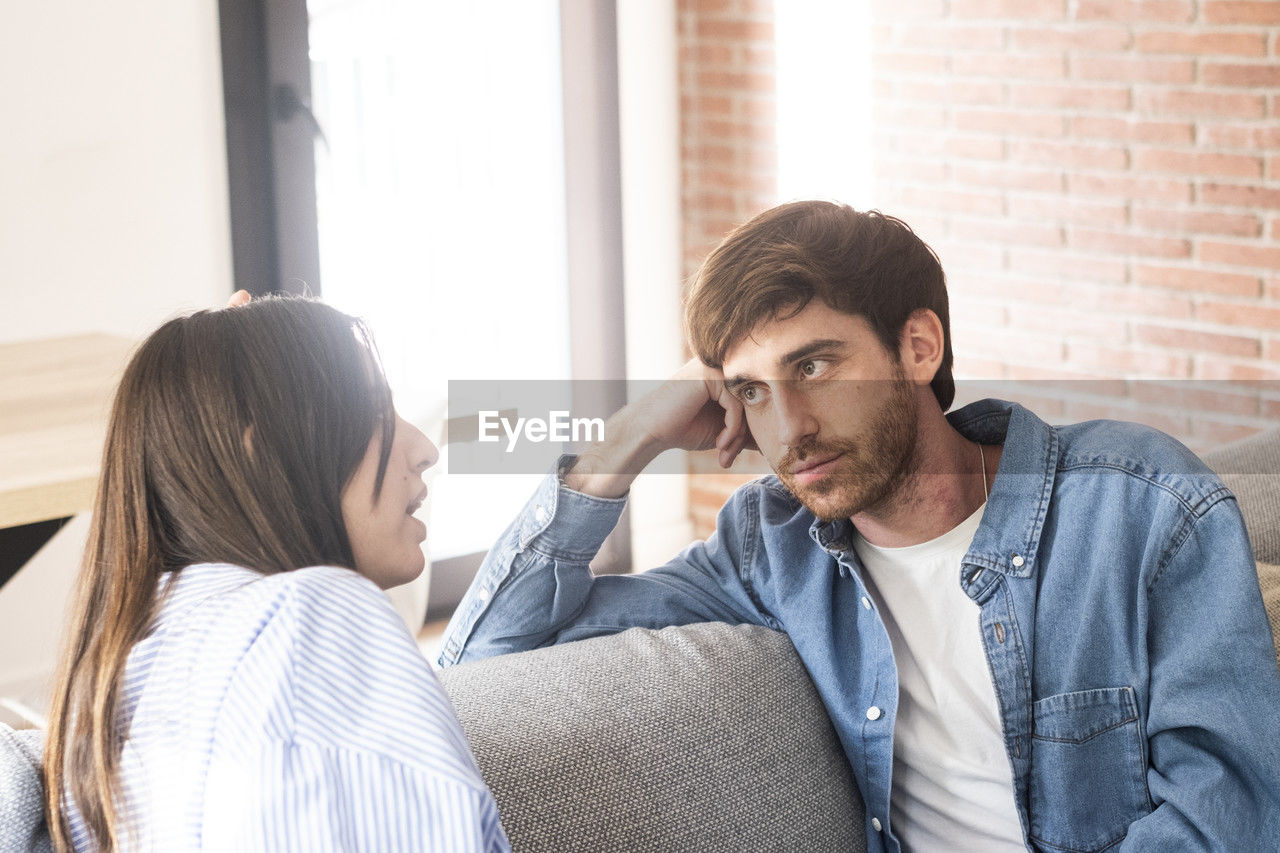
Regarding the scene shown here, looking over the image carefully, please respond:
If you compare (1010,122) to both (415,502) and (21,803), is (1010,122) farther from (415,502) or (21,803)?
(21,803)

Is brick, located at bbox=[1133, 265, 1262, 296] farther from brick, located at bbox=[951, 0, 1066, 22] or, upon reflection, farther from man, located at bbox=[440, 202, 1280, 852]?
man, located at bbox=[440, 202, 1280, 852]

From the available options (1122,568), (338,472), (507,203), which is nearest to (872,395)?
(1122,568)

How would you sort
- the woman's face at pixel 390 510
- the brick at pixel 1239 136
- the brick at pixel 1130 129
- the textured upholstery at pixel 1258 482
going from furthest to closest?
the brick at pixel 1130 129 < the brick at pixel 1239 136 < the textured upholstery at pixel 1258 482 < the woman's face at pixel 390 510

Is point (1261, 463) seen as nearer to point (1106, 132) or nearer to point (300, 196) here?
point (1106, 132)

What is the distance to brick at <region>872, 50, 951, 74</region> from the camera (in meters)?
3.26

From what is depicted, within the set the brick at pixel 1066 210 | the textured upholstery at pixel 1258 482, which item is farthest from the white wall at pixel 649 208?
the textured upholstery at pixel 1258 482

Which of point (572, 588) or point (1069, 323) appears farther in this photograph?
point (1069, 323)

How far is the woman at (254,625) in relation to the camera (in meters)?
0.73

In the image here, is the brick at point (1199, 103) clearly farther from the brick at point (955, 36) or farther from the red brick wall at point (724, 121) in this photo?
the red brick wall at point (724, 121)

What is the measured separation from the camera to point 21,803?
0.89 meters

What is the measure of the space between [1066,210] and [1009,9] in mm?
479

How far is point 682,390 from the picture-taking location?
155cm

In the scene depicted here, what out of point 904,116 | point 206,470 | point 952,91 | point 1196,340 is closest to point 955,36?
point 952,91

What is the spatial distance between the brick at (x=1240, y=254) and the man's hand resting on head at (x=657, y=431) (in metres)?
1.73
